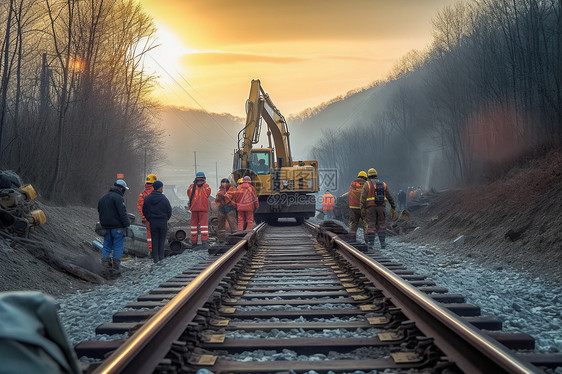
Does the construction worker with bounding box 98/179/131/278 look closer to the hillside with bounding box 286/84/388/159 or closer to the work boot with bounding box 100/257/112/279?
the work boot with bounding box 100/257/112/279

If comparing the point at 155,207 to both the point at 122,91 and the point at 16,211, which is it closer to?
the point at 16,211

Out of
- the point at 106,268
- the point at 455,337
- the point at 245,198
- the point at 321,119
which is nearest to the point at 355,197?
the point at 245,198

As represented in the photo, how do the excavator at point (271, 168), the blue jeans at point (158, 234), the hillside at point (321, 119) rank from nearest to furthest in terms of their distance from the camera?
the blue jeans at point (158, 234)
the excavator at point (271, 168)
the hillside at point (321, 119)

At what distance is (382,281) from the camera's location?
5207 millimetres

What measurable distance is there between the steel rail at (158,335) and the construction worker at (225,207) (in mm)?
7892

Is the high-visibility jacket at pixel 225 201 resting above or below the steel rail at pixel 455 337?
above

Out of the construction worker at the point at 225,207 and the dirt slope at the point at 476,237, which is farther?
the construction worker at the point at 225,207

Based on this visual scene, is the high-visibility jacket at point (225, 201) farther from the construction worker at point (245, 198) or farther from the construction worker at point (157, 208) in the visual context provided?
the construction worker at point (157, 208)

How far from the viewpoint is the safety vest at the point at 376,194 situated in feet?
38.7

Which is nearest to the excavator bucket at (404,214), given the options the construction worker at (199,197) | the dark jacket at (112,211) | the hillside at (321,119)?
the construction worker at (199,197)

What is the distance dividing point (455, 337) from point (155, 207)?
8.12 metres

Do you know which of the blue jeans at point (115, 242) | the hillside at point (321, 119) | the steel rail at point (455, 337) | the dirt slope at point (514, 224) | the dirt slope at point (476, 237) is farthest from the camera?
the hillside at point (321, 119)

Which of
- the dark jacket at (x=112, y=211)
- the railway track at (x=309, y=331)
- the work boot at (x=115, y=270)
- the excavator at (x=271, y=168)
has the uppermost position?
the excavator at (x=271, y=168)

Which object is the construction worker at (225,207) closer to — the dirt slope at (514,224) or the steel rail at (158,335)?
the dirt slope at (514,224)
